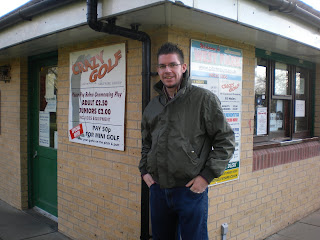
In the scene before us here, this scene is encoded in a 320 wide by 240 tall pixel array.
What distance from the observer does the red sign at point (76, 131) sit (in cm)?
377

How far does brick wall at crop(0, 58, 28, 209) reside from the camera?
4984 millimetres

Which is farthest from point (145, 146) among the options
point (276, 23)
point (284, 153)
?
point (284, 153)

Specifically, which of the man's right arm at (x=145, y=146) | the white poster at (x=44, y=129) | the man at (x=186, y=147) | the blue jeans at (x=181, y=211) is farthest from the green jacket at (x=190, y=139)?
the white poster at (x=44, y=129)

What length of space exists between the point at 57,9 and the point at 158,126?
165cm

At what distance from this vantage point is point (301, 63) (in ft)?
16.6

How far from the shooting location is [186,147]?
222 centimetres

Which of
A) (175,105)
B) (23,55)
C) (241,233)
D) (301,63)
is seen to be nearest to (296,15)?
(175,105)

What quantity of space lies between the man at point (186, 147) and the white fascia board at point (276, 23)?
2.72 ft

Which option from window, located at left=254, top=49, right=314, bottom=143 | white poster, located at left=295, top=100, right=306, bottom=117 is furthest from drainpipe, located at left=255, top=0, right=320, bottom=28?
white poster, located at left=295, top=100, right=306, bottom=117

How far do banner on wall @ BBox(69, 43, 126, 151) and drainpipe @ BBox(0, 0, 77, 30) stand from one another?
678mm

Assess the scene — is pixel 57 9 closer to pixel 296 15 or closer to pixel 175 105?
pixel 175 105

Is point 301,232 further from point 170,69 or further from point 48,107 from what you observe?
point 48,107

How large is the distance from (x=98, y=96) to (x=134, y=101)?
0.58 meters

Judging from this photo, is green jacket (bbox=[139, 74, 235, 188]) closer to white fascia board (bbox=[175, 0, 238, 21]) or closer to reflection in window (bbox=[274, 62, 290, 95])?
white fascia board (bbox=[175, 0, 238, 21])
